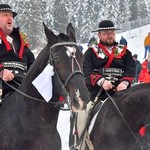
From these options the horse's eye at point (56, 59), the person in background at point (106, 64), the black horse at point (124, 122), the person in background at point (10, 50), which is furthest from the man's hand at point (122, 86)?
the horse's eye at point (56, 59)

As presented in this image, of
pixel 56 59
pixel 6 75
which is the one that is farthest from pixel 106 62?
pixel 56 59

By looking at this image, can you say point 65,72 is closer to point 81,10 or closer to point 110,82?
point 110,82

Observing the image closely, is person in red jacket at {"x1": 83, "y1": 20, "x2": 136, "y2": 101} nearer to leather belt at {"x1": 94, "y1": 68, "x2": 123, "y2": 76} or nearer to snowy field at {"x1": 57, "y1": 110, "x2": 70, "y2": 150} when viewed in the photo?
leather belt at {"x1": 94, "y1": 68, "x2": 123, "y2": 76}

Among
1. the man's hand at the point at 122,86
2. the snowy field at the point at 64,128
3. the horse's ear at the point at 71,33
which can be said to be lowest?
the snowy field at the point at 64,128

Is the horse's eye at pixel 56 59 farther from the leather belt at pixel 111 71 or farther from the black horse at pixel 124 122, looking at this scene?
the leather belt at pixel 111 71

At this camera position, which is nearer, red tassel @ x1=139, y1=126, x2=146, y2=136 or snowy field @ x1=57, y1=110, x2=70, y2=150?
red tassel @ x1=139, y1=126, x2=146, y2=136

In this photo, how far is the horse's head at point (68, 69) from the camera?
5023mm

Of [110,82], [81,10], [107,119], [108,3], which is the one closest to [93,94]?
[110,82]

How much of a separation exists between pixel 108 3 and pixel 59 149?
78450mm

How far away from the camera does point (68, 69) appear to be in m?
5.17

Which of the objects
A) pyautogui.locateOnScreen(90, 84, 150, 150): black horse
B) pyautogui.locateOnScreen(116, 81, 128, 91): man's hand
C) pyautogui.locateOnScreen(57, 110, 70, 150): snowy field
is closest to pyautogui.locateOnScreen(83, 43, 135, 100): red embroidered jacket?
pyautogui.locateOnScreen(116, 81, 128, 91): man's hand

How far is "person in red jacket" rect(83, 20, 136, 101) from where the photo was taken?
7.88 metres

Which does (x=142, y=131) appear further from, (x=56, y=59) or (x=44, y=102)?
(x=56, y=59)

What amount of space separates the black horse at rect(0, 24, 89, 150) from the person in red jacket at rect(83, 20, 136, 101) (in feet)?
7.19
